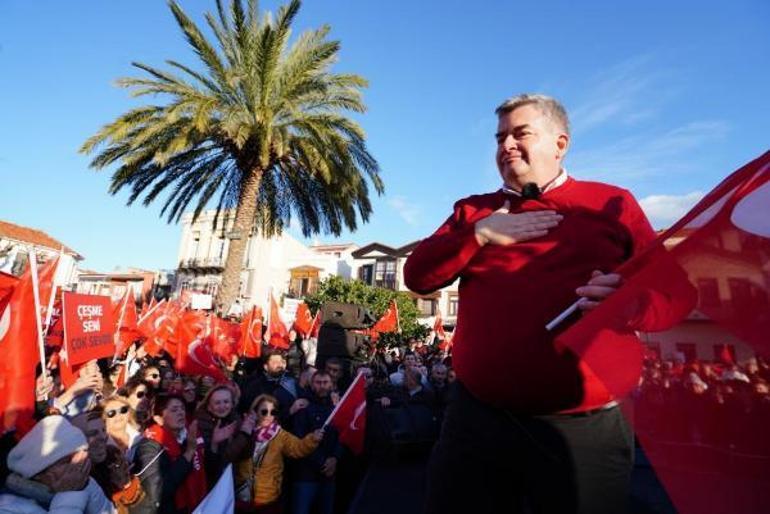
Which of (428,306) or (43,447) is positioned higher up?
(428,306)

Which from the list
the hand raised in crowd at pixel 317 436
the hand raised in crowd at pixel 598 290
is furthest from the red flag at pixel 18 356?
the hand raised in crowd at pixel 598 290

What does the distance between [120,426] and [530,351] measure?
3.63m

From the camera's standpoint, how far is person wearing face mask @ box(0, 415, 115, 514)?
234cm

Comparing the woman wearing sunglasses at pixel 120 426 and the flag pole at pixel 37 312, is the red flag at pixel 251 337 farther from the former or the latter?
the flag pole at pixel 37 312

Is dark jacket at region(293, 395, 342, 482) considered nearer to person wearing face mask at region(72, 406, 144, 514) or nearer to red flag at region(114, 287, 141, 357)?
person wearing face mask at region(72, 406, 144, 514)

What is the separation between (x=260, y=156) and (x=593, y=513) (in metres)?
11.7

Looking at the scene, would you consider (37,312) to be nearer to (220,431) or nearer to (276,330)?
(220,431)

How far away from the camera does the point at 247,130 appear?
11.1 m

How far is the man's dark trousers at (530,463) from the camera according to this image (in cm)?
142

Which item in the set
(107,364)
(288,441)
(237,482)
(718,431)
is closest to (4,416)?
(237,482)

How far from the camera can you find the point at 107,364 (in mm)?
8531

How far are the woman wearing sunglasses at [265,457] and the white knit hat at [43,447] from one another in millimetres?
1704

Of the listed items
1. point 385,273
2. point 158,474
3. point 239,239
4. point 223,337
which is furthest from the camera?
point 385,273

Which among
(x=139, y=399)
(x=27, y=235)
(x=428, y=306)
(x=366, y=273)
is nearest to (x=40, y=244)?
(x=27, y=235)
